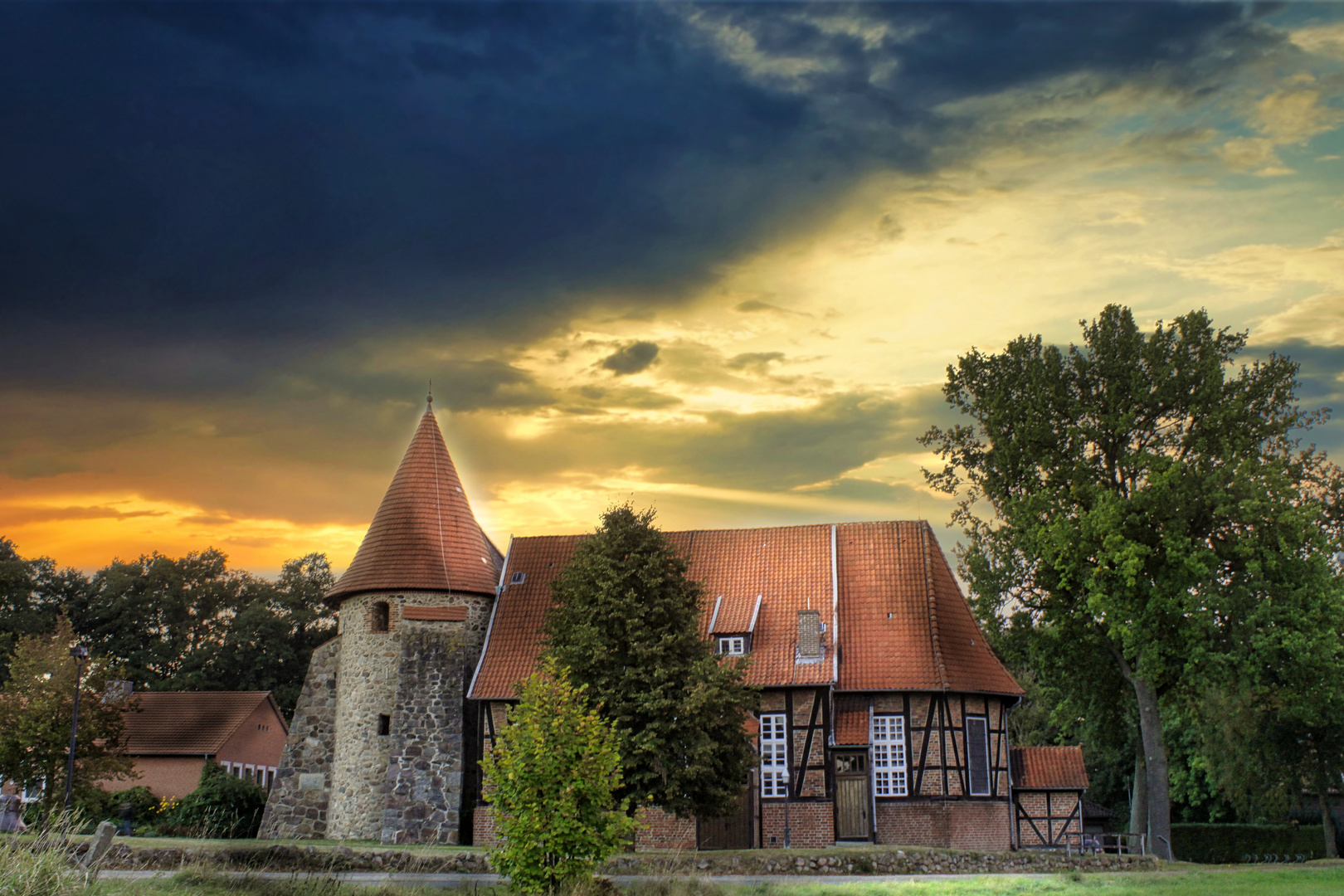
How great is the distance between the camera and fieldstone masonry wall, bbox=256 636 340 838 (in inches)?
1181

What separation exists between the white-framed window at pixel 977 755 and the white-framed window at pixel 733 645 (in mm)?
5829

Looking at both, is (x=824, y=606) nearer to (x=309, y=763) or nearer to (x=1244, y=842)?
(x=309, y=763)

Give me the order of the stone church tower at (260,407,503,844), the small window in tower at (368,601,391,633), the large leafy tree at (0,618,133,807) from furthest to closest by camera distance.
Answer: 1. the large leafy tree at (0,618,133,807)
2. the small window in tower at (368,601,391,633)
3. the stone church tower at (260,407,503,844)

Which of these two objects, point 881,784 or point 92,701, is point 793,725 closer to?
point 881,784

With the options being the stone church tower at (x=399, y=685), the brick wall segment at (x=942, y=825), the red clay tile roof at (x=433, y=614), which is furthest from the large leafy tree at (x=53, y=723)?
the brick wall segment at (x=942, y=825)

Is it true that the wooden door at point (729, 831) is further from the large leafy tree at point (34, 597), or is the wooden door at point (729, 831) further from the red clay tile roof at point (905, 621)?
the large leafy tree at point (34, 597)

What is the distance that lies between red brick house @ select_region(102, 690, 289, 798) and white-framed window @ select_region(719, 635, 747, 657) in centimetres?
1994

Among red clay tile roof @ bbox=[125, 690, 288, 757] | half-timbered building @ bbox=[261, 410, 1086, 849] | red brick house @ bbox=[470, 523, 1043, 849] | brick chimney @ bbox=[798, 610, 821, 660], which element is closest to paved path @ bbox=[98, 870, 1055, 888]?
half-timbered building @ bbox=[261, 410, 1086, 849]

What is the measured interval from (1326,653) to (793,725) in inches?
461

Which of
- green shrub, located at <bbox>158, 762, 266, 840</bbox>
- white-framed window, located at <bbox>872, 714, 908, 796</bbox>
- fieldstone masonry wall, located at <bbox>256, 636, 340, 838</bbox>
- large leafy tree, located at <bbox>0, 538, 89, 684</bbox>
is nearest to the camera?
white-framed window, located at <bbox>872, 714, 908, 796</bbox>

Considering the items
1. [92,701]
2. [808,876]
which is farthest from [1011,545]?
[92,701]

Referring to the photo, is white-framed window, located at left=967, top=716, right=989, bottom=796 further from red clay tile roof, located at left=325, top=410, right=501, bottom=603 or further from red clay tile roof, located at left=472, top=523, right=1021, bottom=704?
red clay tile roof, located at left=325, top=410, right=501, bottom=603

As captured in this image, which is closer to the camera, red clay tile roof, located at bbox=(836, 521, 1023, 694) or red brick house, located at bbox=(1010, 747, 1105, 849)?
red clay tile roof, located at bbox=(836, 521, 1023, 694)

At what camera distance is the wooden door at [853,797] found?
26.9m
